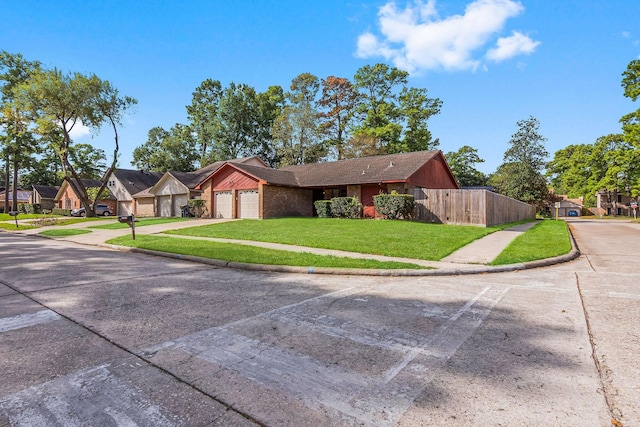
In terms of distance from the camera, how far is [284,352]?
10.5ft

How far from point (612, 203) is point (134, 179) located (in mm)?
83486

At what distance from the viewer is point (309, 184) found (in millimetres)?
26406

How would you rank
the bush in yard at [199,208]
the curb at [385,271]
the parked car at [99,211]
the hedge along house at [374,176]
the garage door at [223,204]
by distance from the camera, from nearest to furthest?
the curb at [385,271]
the hedge along house at [374,176]
the garage door at [223,204]
the bush in yard at [199,208]
the parked car at [99,211]

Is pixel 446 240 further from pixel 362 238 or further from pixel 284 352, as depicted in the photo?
pixel 284 352

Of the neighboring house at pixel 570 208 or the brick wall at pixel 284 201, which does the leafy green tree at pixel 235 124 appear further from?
the neighboring house at pixel 570 208

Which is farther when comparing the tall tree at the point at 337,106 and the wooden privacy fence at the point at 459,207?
the tall tree at the point at 337,106

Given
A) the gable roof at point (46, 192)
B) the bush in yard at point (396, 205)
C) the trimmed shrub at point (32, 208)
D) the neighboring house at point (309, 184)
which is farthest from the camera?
the gable roof at point (46, 192)

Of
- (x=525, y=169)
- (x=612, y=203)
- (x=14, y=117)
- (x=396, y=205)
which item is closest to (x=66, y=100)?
(x=14, y=117)

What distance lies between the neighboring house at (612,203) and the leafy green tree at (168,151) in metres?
74.6

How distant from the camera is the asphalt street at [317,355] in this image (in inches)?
89.7

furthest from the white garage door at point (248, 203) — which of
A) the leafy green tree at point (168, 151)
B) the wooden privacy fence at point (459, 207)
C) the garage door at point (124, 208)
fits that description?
the leafy green tree at point (168, 151)

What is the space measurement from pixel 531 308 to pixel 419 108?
4406 cm

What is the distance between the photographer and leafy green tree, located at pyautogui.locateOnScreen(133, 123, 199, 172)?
51.5 m

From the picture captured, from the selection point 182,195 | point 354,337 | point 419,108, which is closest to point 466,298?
point 354,337
